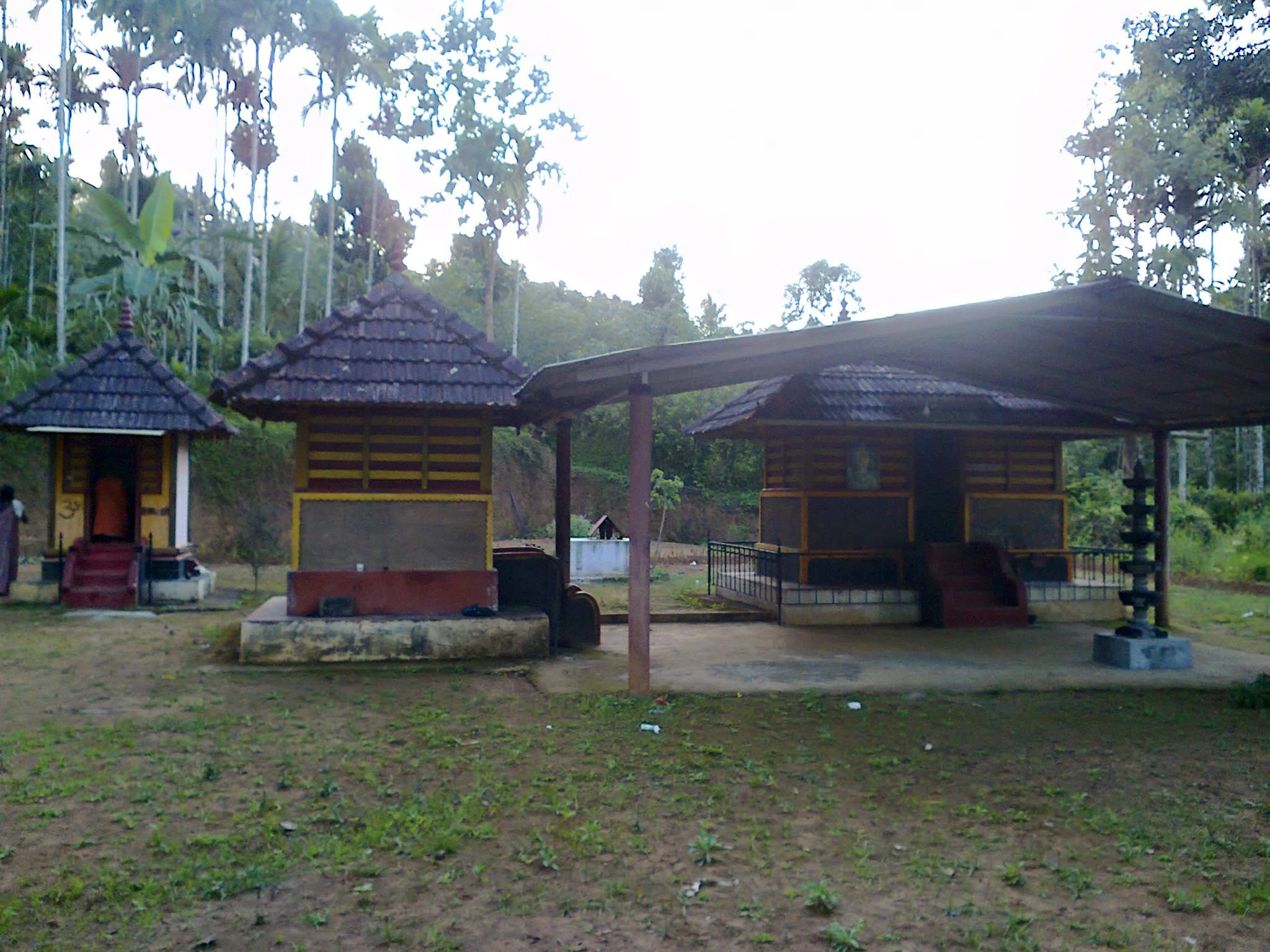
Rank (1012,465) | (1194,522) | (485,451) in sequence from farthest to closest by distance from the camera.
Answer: (1194,522), (1012,465), (485,451)

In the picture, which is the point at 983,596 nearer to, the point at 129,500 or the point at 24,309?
the point at 129,500

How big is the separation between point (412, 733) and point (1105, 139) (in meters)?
28.6

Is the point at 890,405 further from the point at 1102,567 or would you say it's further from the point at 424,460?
the point at 424,460

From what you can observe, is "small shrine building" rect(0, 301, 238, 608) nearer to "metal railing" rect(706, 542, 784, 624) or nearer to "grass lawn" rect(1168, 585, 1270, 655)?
"metal railing" rect(706, 542, 784, 624)

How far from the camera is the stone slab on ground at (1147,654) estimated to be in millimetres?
10492

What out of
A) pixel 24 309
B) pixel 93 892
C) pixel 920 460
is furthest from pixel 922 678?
pixel 24 309

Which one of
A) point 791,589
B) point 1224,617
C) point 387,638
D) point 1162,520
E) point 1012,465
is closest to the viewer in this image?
point 387,638

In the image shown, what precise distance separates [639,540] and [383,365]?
3.71 meters

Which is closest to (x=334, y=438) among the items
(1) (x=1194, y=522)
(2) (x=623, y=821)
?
(2) (x=623, y=821)

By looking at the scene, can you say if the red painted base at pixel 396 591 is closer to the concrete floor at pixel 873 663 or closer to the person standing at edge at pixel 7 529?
the concrete floor at pixel 873 663

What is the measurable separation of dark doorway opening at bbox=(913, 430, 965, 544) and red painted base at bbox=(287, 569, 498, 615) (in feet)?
23.0

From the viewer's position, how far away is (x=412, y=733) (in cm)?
741

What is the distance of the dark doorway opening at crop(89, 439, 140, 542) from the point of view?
53.8 ft

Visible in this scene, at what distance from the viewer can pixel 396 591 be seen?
10617mm
